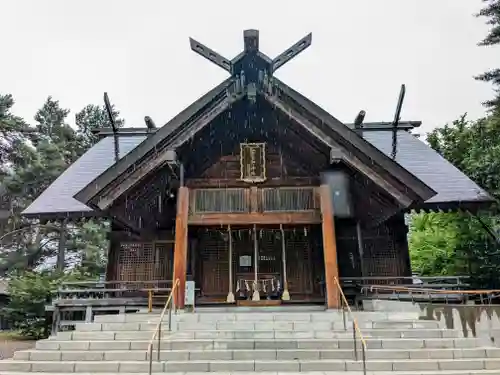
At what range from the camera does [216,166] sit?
487 inches

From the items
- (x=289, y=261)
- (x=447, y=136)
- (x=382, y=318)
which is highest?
(x=447, y=136)

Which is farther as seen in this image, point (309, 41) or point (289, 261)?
point (289, 261)

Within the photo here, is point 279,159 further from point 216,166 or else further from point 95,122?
point 95,122

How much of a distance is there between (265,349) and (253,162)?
575 centimetres

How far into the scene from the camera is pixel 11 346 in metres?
15.1

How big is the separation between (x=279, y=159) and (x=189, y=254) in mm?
3952

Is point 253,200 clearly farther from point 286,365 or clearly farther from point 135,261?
point 286,365

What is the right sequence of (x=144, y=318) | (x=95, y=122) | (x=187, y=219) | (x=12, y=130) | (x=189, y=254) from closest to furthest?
(x=144, y=318) < (x=187, y=219) < (x=189, y=254) < (x=12, y=130) < (x=95, y=122)

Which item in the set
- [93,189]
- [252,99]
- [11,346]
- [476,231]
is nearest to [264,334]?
[93,189]

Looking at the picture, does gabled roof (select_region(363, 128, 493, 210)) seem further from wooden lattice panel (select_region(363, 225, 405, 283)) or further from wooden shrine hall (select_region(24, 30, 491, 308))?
wooden lattice panel (select_region(363, 225, 405, 283))

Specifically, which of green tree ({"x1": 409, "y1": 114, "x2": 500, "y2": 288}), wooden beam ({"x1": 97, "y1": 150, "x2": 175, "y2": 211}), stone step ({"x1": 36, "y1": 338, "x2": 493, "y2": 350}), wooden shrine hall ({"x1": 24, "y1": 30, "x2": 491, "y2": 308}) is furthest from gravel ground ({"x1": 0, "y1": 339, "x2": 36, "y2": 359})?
green tree ({"x1": 409, "y1": 114, "x2": 500, "y2": 288})

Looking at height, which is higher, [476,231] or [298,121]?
[298,121]

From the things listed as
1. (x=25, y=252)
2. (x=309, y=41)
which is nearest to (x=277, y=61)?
(x=309, y=41)

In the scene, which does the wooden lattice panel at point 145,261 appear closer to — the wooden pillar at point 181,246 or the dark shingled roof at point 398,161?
the dark shingled roof at point 398,161
